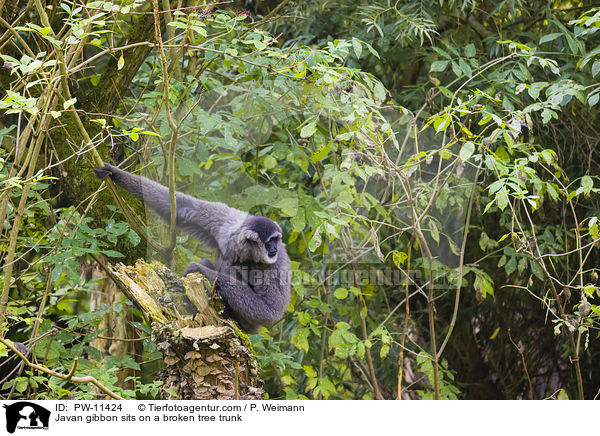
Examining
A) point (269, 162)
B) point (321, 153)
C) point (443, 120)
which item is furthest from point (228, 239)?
point (443, 120)

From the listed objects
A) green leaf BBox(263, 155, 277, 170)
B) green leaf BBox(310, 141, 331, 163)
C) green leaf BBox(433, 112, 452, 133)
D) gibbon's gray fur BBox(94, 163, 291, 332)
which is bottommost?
gibbon's gray fur BBox(94, 163, 291, 332)

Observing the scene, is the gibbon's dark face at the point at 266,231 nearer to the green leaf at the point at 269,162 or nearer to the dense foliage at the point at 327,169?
the dense foliage at the point at 327,169

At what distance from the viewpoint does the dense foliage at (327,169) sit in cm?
179

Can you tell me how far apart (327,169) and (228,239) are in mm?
462

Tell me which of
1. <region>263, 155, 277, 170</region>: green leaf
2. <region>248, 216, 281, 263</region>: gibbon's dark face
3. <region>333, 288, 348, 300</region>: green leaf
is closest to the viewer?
<region>248, 216, 281, 263</region>: gibbon's dark face

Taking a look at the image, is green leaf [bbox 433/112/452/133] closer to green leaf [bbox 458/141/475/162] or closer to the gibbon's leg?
green leaf [bbox 458/141/475/162]

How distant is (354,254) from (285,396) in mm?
735

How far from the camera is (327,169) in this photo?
194 centimetres

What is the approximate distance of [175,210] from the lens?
1.72 meters

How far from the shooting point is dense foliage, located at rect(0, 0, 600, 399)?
1.79 m

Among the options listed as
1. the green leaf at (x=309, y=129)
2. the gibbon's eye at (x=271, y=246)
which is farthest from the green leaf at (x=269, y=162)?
the gibbon's eye at (x=271, y=246)
